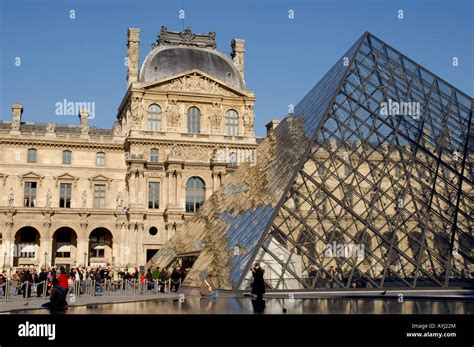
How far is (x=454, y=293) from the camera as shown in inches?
586

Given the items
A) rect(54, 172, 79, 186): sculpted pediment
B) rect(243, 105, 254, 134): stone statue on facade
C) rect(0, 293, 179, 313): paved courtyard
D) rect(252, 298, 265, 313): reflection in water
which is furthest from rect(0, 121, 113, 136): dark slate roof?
rect(252, 298, 265, 313): reflection in water

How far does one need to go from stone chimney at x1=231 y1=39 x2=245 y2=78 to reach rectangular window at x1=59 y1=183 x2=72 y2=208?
59.7 feet

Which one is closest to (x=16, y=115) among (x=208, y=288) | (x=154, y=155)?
(x=154, y=155)

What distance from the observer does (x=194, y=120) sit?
1951 inches

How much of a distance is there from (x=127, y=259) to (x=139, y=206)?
13.3 ft

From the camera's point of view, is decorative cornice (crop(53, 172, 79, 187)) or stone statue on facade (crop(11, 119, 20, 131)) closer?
decorative cornice (crop(53, 172, 79, 187))

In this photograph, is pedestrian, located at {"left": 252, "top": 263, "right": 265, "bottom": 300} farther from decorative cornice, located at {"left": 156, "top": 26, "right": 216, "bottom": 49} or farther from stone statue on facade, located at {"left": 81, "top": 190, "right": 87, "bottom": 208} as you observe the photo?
decorative cornice, located at {"left": 156, "top": 26, "right": 216, "bottom": 49}

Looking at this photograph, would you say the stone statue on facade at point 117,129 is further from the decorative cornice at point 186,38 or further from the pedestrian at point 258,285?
the pedestrian at point 258,285

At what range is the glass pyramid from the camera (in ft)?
50.5

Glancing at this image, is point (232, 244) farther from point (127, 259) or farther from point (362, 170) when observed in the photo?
point (127, 259)

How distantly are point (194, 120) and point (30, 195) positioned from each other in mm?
14118

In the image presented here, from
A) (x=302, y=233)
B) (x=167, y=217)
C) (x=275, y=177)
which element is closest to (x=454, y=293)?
(x=302, y=233)

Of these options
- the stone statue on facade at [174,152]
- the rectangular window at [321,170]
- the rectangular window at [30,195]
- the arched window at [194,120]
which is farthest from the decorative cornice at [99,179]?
the rectangular window at [321,170]

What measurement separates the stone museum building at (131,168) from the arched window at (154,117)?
0.08 m
